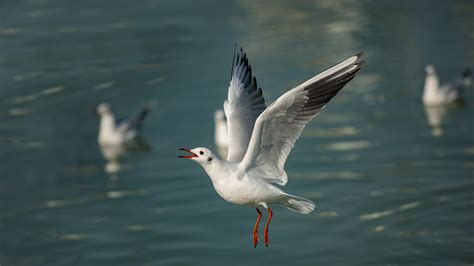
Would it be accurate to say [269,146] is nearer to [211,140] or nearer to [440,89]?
[211,140]

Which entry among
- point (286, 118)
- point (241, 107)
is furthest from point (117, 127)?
point (286, 118)

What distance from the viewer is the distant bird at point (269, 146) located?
321 inches

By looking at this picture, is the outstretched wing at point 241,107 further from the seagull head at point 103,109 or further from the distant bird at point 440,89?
the distant bird at point 440,89

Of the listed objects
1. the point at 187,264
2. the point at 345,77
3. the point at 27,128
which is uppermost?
the point at 345,77

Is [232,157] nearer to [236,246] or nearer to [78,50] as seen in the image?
[236,246]

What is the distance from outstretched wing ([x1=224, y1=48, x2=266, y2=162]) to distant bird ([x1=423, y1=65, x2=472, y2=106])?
916 centimetres

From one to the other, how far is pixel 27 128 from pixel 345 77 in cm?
1223

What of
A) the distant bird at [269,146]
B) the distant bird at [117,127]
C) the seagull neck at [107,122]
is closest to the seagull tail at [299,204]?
the distant bird at [269,146]

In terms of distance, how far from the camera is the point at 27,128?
750 inches

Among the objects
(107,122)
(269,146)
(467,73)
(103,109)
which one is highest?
(269,146)

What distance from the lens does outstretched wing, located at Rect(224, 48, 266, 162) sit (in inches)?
377

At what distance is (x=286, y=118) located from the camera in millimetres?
8453

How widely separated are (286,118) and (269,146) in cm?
45

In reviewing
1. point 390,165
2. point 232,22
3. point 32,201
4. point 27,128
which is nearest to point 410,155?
point 390,165
